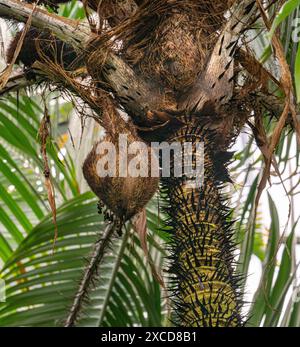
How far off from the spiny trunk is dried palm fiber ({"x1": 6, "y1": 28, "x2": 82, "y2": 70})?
390mm

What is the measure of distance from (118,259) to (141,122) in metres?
1.53

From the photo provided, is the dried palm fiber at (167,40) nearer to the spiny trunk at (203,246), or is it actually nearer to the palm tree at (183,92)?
the palm tree at (183,92)

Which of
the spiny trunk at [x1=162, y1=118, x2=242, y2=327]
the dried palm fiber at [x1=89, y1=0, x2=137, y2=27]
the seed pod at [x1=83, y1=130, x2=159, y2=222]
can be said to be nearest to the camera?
the spiny trunk at [x1=162, y1=118, x2=242, y2=327]

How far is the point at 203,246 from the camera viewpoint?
182cm

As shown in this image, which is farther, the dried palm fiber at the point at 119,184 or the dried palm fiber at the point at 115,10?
the dried palm fiber at the point at 115,10

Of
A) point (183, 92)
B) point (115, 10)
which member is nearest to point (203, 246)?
point (183, 92)

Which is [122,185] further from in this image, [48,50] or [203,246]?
[48,50]

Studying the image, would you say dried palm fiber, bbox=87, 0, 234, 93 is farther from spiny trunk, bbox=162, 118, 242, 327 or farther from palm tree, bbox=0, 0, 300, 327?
spiny trunk, bbox=162, 118, 242, 327

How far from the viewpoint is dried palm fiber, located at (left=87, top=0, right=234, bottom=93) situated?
192cm

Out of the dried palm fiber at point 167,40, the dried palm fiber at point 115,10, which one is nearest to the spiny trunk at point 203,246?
the dried palm fiber at point 167,40

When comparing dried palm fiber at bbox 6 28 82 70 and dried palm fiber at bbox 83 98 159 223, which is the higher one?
dried palm fiber at bbox 6 28 82 70

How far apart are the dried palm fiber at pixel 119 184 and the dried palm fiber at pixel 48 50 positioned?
0.20 meters

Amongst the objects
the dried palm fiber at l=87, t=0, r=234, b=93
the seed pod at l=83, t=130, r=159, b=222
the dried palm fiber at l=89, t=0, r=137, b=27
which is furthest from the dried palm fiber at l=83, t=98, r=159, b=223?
the dried palm fiber at l=89, t=0, r=137, b=27

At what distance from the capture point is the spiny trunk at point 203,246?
1.77 m
